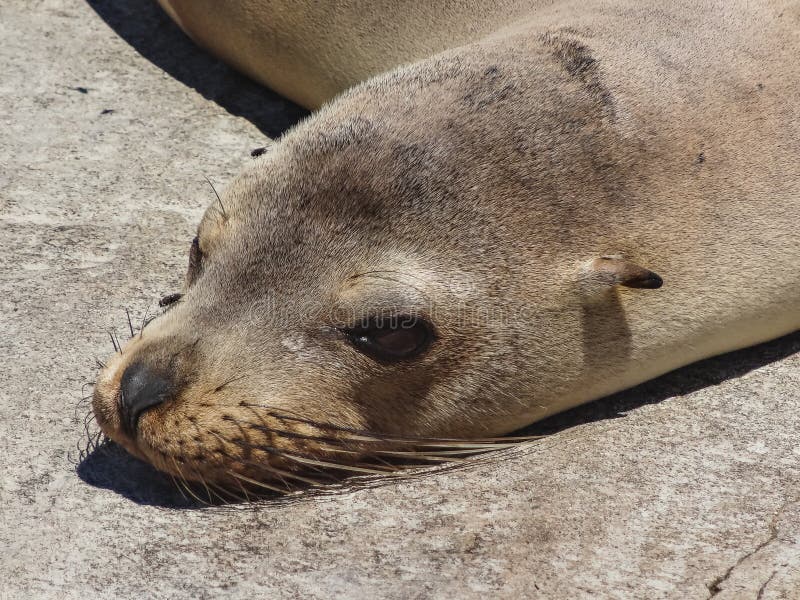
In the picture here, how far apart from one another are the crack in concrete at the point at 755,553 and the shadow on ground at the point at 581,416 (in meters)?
0.64

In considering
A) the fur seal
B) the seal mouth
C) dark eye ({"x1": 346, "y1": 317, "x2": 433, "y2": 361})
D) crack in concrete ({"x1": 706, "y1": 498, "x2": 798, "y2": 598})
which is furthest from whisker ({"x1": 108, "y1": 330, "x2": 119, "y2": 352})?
crack in concrete ({"x1": 706, "y1": 498, "x2": 798, "y2": 598})

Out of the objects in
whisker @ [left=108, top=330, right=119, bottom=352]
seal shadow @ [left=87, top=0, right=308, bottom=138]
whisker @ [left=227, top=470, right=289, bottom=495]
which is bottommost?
whisker @ [left=227, top=470, right=289, bottom=495]

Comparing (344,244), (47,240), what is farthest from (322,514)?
(47,240)

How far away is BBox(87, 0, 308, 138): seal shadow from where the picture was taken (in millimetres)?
5891

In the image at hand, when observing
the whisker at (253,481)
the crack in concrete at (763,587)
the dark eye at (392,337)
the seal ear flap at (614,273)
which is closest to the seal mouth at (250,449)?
the whisker at (253,481)

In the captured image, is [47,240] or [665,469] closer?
[665,469]

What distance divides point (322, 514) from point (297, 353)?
0.47 meters

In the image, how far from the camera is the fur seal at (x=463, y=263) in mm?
3451

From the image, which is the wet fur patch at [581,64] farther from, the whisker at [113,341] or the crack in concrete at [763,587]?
the whisker at [113,341]

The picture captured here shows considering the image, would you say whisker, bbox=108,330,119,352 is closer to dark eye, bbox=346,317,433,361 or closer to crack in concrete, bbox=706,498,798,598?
dark eye, bbox=346,317,433,361

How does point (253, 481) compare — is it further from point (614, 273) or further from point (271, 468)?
point (614, 273)

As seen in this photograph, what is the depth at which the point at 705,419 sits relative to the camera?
3.85 meters

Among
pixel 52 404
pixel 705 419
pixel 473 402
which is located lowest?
pixel 52 404

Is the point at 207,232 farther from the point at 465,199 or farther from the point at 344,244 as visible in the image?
the point at 465,199
